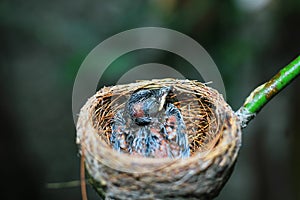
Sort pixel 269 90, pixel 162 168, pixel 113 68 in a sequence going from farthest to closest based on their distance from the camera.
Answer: pixel 113 68
pixel 269 90
pixel 162 168

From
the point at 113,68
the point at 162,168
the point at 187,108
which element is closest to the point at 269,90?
the point at 162,168

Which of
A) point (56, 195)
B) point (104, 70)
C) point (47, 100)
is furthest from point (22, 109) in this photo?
point (104, 70)

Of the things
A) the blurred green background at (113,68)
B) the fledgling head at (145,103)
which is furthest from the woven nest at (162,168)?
the blurred green background at (113,68)

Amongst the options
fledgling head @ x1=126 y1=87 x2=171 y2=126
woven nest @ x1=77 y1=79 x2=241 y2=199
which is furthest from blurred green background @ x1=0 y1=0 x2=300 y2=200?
woven nest @ x1=77 y1=79 x2=241 y2=199

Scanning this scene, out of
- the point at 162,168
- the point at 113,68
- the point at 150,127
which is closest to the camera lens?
the point at 162,168

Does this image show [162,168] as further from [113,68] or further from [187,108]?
[113,68]

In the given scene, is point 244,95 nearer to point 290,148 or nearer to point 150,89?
point 290,148

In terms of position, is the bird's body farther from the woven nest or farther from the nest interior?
the woven nest
